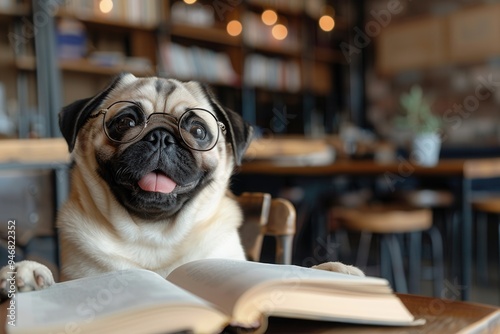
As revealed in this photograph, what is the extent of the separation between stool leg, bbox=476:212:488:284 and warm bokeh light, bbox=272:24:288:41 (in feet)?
8.88

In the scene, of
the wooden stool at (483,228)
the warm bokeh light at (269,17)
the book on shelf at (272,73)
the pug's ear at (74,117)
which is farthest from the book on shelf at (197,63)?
the pug's ear at (74,117)

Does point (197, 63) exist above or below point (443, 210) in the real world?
above

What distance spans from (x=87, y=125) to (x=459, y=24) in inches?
209

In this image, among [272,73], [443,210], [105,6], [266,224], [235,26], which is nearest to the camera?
[266,224]

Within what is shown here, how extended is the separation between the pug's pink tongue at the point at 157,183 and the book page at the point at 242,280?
20cm

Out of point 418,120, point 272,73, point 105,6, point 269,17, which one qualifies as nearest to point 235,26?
point 269,17

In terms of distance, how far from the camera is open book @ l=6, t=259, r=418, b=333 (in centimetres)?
45

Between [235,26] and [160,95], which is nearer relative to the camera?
[160,95]

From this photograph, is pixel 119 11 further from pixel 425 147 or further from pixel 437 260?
pixel 437 260

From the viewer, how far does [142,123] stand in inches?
30.2

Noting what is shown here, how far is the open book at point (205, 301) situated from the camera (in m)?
0.45

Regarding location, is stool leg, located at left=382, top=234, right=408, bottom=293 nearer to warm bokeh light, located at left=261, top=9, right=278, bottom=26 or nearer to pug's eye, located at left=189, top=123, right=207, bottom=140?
pug's eye, located at left=189, top=123, right=207, bottom=140

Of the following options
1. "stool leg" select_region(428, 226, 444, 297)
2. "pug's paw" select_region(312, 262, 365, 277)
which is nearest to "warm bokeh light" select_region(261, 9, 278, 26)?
"stool leg" select_region(428, 226, 444, 297)

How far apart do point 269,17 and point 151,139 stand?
15.8 ft
